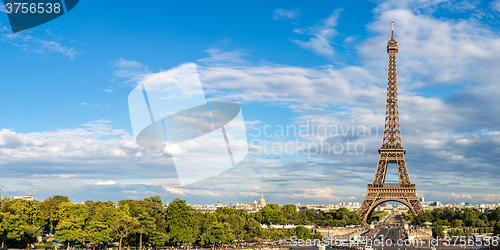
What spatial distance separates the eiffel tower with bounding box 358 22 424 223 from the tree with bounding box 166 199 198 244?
180 feet

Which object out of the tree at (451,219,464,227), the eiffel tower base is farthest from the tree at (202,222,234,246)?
the tree at (451,219,464,227)

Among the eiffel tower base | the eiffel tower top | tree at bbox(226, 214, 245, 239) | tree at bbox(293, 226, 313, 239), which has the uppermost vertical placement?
the eiffel tower top

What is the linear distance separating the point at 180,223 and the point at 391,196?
59234 millimetres

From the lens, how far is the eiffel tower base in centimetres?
11094

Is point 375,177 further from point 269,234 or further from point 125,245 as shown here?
point 125,245

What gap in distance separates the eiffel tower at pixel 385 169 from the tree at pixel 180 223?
180ft

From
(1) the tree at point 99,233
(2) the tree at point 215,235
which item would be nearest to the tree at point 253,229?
(2) the tree at point 215,235

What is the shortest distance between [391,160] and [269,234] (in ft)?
127

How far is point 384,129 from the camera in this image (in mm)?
117000

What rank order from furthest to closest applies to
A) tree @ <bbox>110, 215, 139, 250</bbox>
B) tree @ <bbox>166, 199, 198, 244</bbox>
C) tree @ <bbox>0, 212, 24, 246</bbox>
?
tree @ <bbox>166, 199, 198, 244</bbox> < tree @ <bbox>110, 215, 139, 250</bbox> < tree @ <bbox>0, 212, 24, 246</bbox>

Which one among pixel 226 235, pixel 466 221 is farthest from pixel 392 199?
pixel 226 235

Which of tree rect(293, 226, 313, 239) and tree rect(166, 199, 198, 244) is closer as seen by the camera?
tree rect(166, 199, 198, 244)

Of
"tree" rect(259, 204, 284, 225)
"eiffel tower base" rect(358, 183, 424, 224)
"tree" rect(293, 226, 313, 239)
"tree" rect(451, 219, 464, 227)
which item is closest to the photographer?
"tree" rect(293, 226, 313, 239)

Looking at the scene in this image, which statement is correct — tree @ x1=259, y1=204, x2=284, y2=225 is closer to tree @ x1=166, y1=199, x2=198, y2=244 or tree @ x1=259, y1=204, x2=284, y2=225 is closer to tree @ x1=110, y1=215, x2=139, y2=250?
tree @ x1=166, y1=199, x2=198, y2=244
